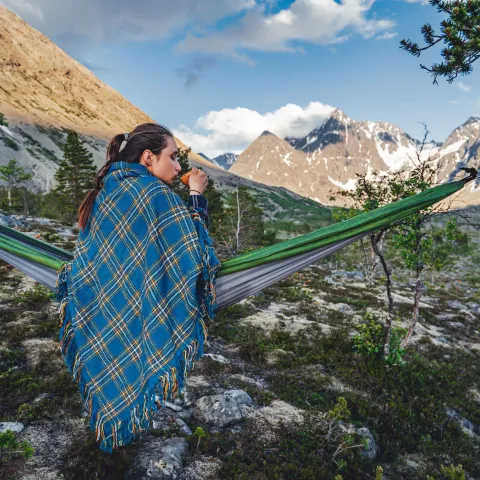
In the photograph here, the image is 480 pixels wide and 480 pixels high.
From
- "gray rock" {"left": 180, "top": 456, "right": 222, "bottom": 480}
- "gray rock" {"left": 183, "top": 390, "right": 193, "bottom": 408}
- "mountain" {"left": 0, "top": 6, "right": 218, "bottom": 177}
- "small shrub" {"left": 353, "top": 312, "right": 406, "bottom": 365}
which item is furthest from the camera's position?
"mountain" {"left": 0, "top": 6, "right": 218, "bottom": 177}

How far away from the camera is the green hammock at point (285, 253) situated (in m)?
2.55

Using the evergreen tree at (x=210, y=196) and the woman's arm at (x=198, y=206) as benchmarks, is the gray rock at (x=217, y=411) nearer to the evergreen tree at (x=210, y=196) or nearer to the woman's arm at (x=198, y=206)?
the woman's arm at (x=198, y=206)

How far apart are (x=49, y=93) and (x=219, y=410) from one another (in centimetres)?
17357

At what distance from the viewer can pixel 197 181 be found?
2.37 m

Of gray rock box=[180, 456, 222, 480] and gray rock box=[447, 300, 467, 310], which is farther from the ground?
gray rock box=[180, 456, 222, 480]

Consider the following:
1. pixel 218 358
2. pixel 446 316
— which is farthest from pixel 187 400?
pixel 446 316

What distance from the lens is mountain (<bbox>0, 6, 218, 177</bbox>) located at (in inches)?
4446

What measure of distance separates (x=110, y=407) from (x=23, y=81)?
176 m

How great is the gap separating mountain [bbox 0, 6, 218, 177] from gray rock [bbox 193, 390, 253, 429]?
10390cm

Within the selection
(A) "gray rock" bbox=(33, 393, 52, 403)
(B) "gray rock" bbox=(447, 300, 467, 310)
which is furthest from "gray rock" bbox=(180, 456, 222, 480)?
(B) "gray rock" bbox=(447, 300, 467, 310)

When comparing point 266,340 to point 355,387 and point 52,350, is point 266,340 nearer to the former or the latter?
point 355,387

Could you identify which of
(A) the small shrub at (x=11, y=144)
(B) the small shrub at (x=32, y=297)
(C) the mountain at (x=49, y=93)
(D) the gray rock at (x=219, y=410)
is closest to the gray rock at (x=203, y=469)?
(D) the gray rock at (x=219, y=410)

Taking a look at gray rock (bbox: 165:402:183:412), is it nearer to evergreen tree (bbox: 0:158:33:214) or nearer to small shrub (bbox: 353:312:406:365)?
small shrub (bbox: 353:312:406:365)

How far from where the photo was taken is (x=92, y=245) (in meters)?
2.18
